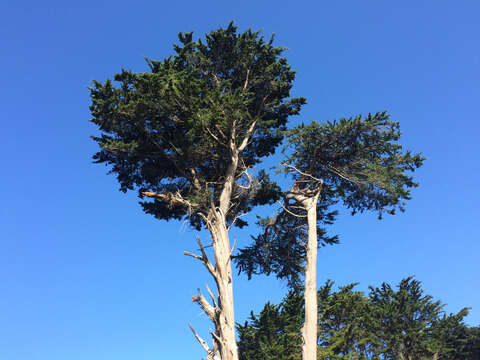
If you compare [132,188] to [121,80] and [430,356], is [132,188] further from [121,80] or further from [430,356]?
[430,356]

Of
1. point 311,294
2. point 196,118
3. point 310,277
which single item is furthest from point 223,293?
point 196,118

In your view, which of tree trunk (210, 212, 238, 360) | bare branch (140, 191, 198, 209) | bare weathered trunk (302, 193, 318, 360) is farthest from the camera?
bare branch (140, 191, 198, 209)

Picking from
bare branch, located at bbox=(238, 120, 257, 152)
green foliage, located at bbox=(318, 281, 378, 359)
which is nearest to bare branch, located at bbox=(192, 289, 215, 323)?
bare branch, located at bbox=(238, 120, 257, 152)

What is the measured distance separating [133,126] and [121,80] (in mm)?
1839

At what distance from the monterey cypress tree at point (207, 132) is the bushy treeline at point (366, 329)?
643cm

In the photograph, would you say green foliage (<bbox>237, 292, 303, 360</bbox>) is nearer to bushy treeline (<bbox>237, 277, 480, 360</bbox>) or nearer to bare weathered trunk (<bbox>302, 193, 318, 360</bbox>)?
bushy treeline (<bbox>237, 277, 480, 360</bbox>)

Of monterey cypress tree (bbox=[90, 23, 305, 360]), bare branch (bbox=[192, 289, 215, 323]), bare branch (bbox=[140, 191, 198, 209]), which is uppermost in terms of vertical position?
monterey cypress tree (bbox=[90, 23, 305, 360])

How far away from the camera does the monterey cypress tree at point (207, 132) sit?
1427 cm

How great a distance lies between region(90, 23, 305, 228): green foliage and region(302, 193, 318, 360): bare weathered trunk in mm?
1924

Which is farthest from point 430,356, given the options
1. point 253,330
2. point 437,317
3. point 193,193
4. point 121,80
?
point 121,80

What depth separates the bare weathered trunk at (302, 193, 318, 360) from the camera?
13.3 metres

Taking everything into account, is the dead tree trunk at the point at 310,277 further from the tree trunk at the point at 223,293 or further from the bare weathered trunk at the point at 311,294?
the tree trunk at the point at 223,293

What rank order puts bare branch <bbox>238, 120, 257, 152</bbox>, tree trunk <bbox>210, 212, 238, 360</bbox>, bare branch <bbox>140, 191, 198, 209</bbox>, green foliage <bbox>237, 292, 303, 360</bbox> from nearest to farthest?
1. tree trunk <bbox>210, 212, 238, 360</bbox>
2. bare branch <bbox>140, 191, 198, 209</bbox>
3. bare branch <bbox>238, 120, 257, 152</bbox>
4. green foliage <bbox>237, 292, 303, 360</bbox>

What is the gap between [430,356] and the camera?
2547 centimetres
